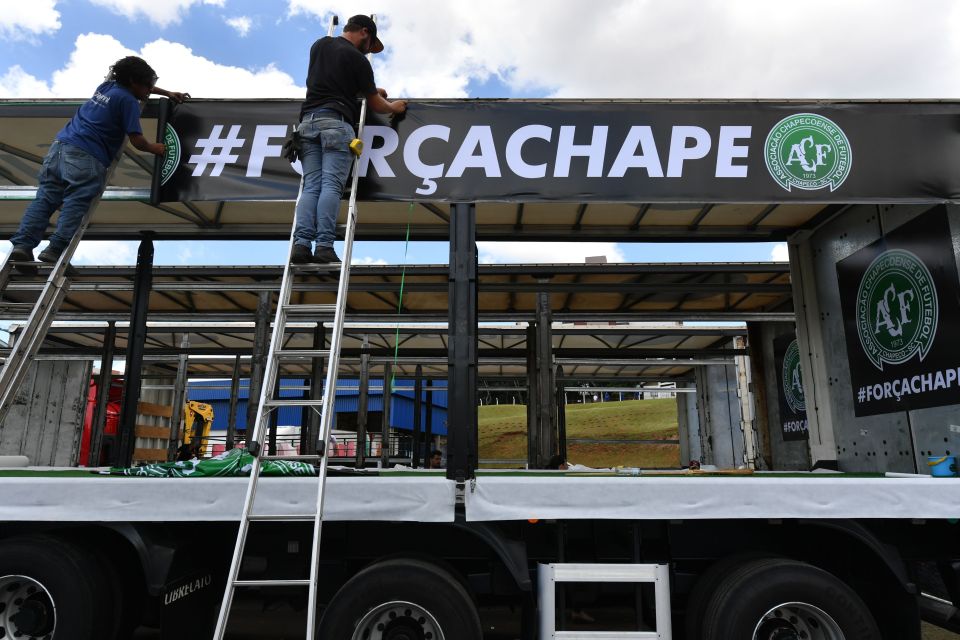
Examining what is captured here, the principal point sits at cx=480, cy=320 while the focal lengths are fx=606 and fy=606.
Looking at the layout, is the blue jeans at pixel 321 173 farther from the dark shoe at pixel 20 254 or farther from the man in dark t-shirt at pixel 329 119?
the dark shoe at pixel 20 254

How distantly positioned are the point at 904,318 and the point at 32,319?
719cm


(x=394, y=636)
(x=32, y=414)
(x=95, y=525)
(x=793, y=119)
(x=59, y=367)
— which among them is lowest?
(x=394, y=636)

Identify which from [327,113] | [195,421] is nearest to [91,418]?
[195,421]

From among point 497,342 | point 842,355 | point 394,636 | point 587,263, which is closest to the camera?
point 394,636

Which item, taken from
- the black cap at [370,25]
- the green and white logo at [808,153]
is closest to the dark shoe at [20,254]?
the black cap at [370,25]

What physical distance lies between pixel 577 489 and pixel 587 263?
5.67m

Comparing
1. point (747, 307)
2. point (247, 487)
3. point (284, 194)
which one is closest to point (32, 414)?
point (284, 194)

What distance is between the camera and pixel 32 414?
13.7 metres

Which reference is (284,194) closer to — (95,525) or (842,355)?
(95,525)

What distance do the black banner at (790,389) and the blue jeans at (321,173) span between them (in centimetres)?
800

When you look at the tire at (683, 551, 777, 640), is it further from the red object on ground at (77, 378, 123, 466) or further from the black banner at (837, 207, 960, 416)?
the red object on ground at (77, 378, 123, 466)

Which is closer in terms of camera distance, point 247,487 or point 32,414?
point 247,487

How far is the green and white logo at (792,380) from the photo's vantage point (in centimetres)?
969

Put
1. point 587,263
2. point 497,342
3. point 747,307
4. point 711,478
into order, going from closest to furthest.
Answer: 1. point 711,478
2. point 587,263
3. point 747,307
4. point 497,342
